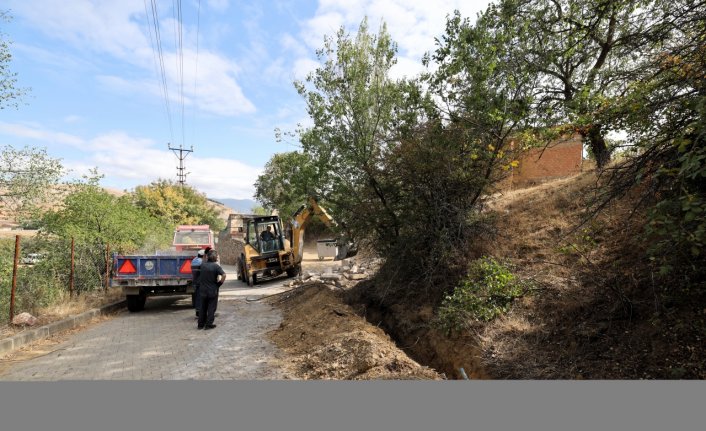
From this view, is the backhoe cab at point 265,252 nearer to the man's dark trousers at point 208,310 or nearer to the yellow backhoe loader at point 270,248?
the yellow backhoe loader at point 270,248

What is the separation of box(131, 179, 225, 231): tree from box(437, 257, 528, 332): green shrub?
34.1 metres

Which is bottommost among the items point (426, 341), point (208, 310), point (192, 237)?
point (426, 341)

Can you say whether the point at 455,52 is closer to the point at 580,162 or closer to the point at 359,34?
the point at 359,34

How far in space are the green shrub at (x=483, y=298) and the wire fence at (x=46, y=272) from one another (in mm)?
8069

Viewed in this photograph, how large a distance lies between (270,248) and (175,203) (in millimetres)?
29942

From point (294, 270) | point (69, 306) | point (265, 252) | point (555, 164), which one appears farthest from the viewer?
point (555, 164)

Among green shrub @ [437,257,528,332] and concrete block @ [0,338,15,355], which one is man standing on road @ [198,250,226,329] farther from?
green shrub @ [437,257,528,332]

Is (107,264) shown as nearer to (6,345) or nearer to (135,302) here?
(135,302)

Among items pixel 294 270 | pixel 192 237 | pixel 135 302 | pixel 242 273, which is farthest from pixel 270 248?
pixel 135 302

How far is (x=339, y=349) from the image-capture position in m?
6.08

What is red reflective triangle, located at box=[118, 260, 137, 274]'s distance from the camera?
10.4 m

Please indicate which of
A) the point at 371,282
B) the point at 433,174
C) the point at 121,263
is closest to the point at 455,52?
the point at 433,174

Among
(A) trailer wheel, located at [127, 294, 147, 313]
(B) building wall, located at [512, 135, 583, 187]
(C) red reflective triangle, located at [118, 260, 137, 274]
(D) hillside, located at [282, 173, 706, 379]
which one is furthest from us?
(B) building wall, located at [512, 135, 583, 187]

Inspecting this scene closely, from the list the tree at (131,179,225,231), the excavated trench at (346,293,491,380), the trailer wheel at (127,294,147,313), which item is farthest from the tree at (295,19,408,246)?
the tree at (131,179,225,231)
